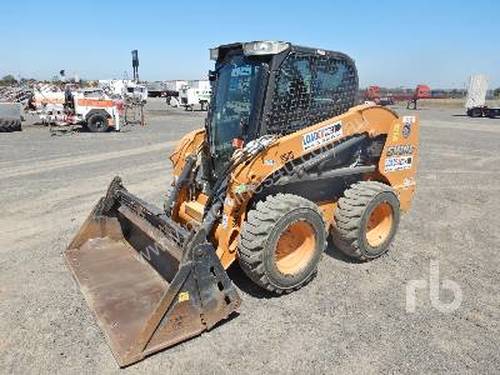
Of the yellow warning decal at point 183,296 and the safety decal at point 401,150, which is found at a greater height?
the safety decal at point 401,150

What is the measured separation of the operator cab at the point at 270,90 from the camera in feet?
15.1

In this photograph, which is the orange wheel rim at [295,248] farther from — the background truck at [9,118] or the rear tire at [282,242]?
the background truck at [9,118]

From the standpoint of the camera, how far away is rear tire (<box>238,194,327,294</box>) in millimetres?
4195

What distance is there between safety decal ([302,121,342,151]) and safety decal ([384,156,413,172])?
1145 millimetres

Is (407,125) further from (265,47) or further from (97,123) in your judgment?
(97,123)

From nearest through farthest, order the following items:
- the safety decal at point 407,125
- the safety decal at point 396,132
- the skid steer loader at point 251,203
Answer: the skid steer loader at point 251,203 → the safety decal at point 396,132 → the safety decal at point 407,125

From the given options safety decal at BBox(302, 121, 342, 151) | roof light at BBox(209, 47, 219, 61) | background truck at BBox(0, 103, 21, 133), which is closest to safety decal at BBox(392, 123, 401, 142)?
safety decal at BBox(302, 121, 342, 151)

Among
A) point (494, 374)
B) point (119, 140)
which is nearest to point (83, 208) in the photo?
point (494, 374)

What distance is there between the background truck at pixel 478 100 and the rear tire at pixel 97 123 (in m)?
26.5

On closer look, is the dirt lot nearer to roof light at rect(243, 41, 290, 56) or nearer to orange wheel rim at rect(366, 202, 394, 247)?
orange wheel rim at rect(366, 202, 394, 247)

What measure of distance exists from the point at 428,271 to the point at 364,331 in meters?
1.73

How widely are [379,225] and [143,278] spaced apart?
2962mm

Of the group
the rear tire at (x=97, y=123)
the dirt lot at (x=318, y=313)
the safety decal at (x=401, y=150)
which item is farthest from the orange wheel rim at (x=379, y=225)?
the rear tire at (x=97, y=123)

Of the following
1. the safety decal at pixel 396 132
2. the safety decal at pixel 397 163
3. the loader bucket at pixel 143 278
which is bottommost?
the loader bucket at pixel 143 278
